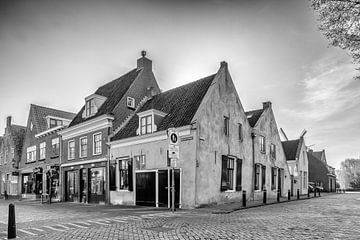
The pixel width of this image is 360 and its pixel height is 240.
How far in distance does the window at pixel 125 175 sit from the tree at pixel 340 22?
575 inches

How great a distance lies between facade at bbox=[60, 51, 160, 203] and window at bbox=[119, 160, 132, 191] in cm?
81

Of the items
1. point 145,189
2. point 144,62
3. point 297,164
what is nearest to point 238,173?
point 145,189

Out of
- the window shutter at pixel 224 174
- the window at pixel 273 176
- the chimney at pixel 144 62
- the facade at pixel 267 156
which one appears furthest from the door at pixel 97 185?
the window at pixel 273 176

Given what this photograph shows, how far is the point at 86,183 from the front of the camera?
81.7ft

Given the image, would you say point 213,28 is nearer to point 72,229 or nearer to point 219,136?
point 72,229

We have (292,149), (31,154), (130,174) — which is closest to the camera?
(130,174)

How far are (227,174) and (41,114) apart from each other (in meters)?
23.7

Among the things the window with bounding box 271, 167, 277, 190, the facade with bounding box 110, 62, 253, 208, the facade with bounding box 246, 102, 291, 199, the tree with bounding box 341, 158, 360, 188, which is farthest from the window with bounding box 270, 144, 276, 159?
the tree with bounding box 341, 158, 360, 188

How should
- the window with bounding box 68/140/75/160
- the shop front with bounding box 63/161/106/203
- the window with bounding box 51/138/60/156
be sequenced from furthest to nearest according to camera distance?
the window with bounding box 51/138/60/156 < the window with bounding box 68/140/75/160 < the shop front with bounding box 63/161/106/203

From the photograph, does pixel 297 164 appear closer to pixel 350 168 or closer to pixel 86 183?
pixel 86 183

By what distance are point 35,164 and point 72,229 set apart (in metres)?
25.7

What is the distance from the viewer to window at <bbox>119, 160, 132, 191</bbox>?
20906 mm

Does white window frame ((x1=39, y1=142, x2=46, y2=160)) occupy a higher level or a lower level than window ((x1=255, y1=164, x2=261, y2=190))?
higher

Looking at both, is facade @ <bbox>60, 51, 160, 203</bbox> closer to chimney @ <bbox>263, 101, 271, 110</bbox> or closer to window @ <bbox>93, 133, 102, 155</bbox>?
window @ <bbox>93, 133, 102, 155</bbox>
